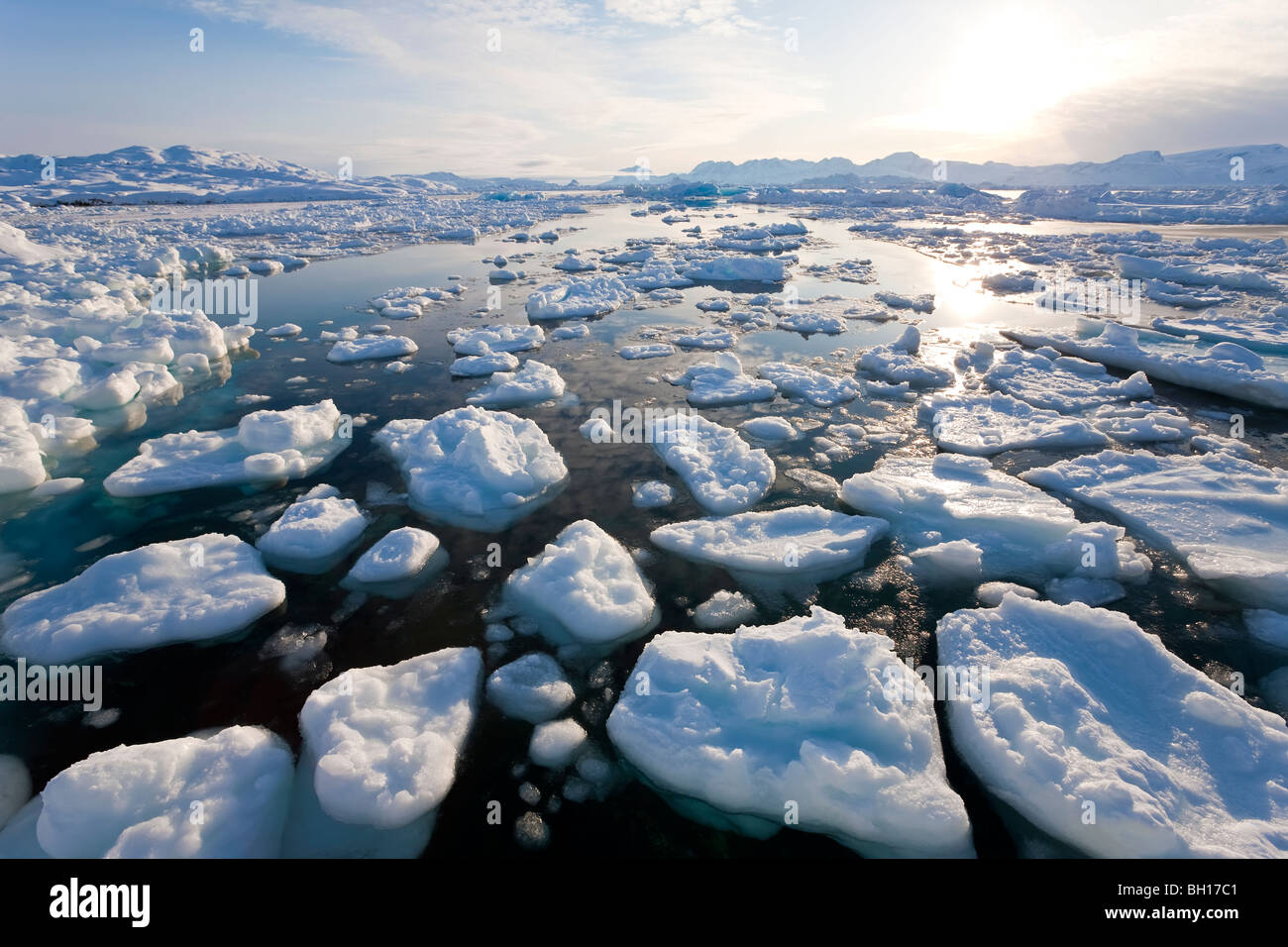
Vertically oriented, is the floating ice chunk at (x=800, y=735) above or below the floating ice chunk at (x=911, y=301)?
below

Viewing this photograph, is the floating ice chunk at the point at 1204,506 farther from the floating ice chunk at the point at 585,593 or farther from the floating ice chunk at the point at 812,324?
the floating ice chunk at the point at 812,324

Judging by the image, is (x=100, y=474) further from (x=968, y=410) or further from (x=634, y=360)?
(x=968, y=410)

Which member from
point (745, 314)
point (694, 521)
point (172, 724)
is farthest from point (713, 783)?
point (745, 314)

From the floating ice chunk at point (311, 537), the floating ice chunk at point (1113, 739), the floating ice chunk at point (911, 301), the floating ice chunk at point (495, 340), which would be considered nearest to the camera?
the floating ice chunk at point (1113, 739)

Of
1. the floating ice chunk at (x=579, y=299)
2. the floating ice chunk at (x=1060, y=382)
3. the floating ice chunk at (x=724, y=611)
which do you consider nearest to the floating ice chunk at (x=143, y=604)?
the floating ice chunk at (x=724, y=611)

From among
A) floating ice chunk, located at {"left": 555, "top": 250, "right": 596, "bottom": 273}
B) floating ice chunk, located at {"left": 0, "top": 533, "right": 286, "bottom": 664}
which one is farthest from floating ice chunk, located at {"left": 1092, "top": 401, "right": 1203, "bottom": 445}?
floating ice chunk, located at {"left": 555, "top": 250, "right": 596, "bottom": 273}

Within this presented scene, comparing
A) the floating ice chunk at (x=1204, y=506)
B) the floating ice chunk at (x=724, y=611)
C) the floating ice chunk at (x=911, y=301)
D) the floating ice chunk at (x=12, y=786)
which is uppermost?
the floating ice chunk at (x=911, y=301)

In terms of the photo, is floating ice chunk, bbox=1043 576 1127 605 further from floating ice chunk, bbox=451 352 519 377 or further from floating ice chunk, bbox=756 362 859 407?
floating ice chunk, bbox=451 352 519 377

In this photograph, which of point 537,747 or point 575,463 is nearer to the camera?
point 537,747
